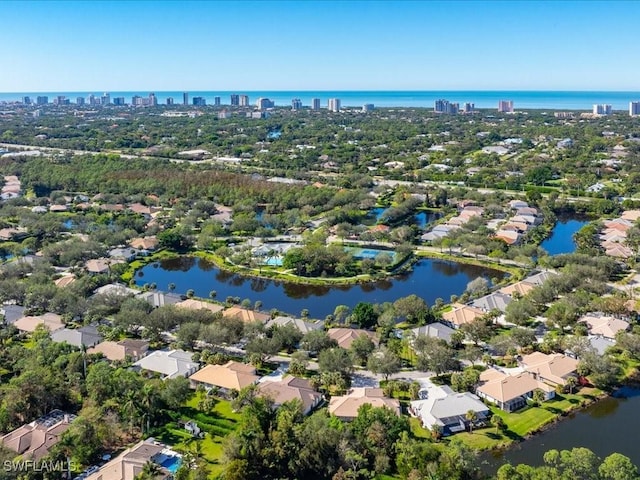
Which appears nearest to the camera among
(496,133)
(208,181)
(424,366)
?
(424,366)

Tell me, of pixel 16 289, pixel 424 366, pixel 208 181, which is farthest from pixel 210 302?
pixel 208 181

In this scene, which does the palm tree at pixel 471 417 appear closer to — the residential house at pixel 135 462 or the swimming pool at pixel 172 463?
the swimming pool at pixel 172 463

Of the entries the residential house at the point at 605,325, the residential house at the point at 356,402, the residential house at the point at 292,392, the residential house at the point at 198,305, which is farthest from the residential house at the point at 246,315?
the residential house at the point at 605,325

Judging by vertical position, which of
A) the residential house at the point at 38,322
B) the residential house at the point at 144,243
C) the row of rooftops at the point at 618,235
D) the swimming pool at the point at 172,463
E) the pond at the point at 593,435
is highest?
the row of rooftops at the point at 618,235

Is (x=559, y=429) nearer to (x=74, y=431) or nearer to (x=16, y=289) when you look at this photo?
(x=74, y=431)

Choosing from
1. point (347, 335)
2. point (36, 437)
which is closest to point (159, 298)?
point (347, 335)
